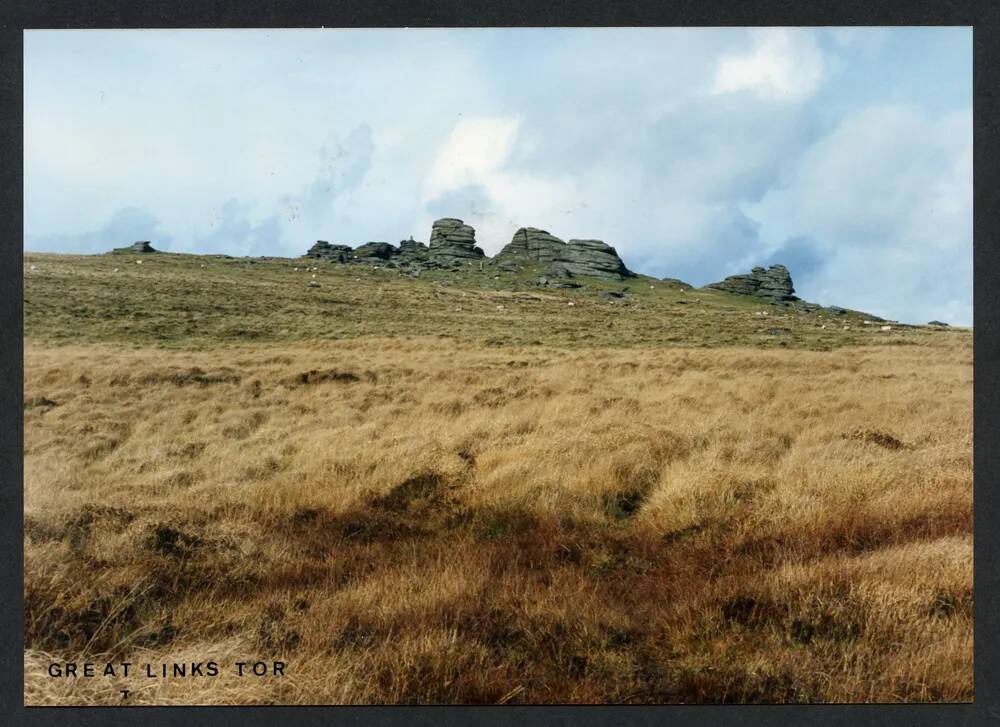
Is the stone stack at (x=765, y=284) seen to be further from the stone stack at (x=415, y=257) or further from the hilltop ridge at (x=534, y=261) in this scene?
the stone stack at (x=415, y=257)

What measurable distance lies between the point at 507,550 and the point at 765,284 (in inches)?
380

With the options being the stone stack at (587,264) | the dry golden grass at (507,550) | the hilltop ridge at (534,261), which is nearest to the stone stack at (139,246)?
the hilltop ridge at (534,261)

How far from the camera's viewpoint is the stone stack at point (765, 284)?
8.66 m

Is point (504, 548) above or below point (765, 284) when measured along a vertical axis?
below

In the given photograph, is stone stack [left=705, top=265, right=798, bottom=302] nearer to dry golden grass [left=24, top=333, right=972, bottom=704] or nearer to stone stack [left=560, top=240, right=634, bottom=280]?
dry golden grass [left=24, top=333, right=972, bottom=704]

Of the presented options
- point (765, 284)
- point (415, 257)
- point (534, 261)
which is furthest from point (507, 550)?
point (415, 257)

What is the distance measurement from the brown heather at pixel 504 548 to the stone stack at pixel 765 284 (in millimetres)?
2221

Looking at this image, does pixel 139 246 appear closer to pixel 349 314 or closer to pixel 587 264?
pixel 349 314

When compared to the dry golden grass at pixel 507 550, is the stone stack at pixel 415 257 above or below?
above

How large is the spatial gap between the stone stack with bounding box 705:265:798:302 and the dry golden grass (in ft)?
7.36

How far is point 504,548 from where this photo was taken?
499 centimetres

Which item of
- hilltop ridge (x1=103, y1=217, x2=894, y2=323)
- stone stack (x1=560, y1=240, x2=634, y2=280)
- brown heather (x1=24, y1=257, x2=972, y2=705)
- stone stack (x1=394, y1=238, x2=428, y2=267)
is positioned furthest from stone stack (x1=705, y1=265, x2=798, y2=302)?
stone stack (x1=394, y1=238, x2=428, y2=267)

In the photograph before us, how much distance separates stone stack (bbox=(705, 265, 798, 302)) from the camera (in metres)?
8.66

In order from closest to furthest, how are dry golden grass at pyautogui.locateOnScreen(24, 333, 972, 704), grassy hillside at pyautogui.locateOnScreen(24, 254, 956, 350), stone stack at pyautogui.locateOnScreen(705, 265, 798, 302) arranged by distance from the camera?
1. dry golden grass at pyautogui.locateOnScreen(24, 333, 972, 704)
2. stone stack at pyautogui.locateOnScreen(705, 265, 798, 302)
3. grassy hillside at pyautogui.locateOnScreen(24, 254, 956, 350)
